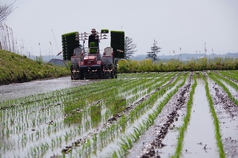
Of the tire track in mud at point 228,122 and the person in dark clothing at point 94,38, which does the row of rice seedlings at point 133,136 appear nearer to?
the tire track in mud at point 228,122

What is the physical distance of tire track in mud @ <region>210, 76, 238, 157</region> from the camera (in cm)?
590

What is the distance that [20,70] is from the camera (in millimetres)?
23969

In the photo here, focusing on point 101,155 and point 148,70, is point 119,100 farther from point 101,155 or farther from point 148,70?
point 148,70

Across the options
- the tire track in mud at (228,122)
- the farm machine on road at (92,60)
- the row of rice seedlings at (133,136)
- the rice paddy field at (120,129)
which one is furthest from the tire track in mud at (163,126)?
the farm machine on road at (92,60)

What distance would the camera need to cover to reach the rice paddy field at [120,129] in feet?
18.9

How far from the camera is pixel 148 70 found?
122 ft

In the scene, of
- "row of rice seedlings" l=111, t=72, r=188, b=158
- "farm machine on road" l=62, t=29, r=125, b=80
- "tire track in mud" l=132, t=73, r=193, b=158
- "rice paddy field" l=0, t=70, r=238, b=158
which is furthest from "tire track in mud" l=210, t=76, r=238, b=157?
"farm machine on road" l=62, t=29, r=125, b=80

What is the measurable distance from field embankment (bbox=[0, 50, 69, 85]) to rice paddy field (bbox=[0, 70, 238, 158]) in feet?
34.8

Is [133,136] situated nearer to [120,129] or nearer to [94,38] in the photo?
[120,129]

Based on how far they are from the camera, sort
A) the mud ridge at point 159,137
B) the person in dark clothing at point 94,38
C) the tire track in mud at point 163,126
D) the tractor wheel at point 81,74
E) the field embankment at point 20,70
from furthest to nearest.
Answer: the tractor wheel at point 81,74 → the person in dark clothing at point 94,38 → the field embankment at point 20,70 → the tire track in mud at point 163,126 → the mud ridge at point 159,137

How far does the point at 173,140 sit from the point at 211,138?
24.4 inches

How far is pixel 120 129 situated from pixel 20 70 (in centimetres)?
1756

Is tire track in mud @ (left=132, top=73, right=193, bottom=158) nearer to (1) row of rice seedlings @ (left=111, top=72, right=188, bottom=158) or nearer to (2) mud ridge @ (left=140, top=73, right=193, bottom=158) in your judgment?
(2) mud ridge @ (left=140, top=73, right=193, bottom=158)

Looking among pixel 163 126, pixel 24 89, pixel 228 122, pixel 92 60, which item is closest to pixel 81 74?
pixel 92 60
